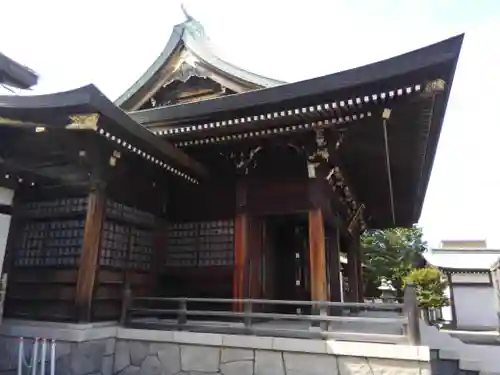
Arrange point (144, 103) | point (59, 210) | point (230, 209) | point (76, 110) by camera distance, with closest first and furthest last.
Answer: point (76, 110), point (59, 210), point (230, 209), point (144, 103)

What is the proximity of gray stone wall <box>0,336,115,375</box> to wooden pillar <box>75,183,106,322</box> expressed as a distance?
0.39m

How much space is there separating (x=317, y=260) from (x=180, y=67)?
17.9 feet

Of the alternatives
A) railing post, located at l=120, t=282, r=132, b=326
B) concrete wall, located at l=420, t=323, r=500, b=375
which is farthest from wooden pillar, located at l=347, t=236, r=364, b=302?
railing post, located at l=120, t=282, r=132, b=326

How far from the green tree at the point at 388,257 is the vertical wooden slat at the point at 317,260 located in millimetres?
16137

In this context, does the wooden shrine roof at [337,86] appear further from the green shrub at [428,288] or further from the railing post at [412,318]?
the green shrub at [428,288]

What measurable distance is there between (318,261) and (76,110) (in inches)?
166

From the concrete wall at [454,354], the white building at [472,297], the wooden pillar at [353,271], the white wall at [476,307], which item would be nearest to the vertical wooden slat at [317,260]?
the concrete wall at [454,354]

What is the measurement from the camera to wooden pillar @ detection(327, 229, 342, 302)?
8.69 meters

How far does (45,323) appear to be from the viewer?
5816mm

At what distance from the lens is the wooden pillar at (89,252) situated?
5668 mm

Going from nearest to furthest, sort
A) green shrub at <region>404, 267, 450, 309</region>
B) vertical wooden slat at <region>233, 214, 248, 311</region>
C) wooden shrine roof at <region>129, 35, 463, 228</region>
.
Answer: wooden shrine roof at <region>129, 35, 463, 228</region> → vertical wooden slat at <region>233, 214, 248, 311</region> → green shrub at <region>404, 267, 450, 309</region>

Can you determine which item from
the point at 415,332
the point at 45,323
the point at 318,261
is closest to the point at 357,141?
the point at 318,261

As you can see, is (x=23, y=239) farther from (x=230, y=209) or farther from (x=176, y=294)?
(x=230, y=209)

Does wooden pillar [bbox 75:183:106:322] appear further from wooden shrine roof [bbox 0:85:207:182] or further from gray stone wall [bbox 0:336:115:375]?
wooden shrine roof [bbox 0:85:207:182]
